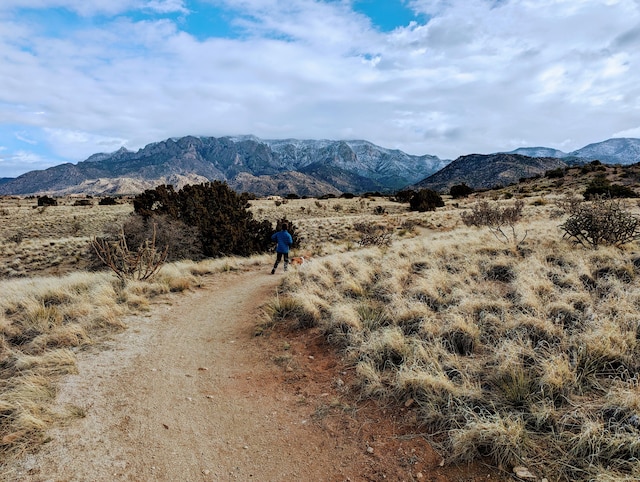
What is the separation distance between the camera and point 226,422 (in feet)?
14.8

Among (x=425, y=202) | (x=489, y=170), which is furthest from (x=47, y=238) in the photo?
(x=489, y=170)

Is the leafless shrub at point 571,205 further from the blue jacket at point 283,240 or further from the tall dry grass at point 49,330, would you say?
the tall dry grass at point 49,330

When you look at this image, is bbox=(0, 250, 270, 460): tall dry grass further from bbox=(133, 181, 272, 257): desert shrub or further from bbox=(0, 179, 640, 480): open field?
bbox=(133, 181, 272, 257): desert shrub

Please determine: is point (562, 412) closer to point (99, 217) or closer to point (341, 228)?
point (341, 228)

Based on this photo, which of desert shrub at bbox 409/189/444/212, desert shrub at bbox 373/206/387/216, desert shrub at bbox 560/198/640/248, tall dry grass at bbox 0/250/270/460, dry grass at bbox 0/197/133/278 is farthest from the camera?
desert shrub at bbox 373/206/387/216

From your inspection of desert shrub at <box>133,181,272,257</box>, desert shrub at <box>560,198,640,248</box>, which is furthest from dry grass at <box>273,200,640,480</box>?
desert shrub at <box>133,181,272,257</box>

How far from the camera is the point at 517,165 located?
118750mm

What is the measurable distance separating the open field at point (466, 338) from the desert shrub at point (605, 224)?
45 centimetres

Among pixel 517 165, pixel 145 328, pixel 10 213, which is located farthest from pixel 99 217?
pixel 517 165

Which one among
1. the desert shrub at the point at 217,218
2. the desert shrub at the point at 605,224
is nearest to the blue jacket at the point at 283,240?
the desert shrub at the point at 217,218

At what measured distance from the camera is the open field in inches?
141

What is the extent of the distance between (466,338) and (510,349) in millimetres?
800

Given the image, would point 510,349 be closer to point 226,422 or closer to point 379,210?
point 226,422

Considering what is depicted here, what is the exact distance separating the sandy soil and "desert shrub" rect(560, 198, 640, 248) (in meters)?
8.72
